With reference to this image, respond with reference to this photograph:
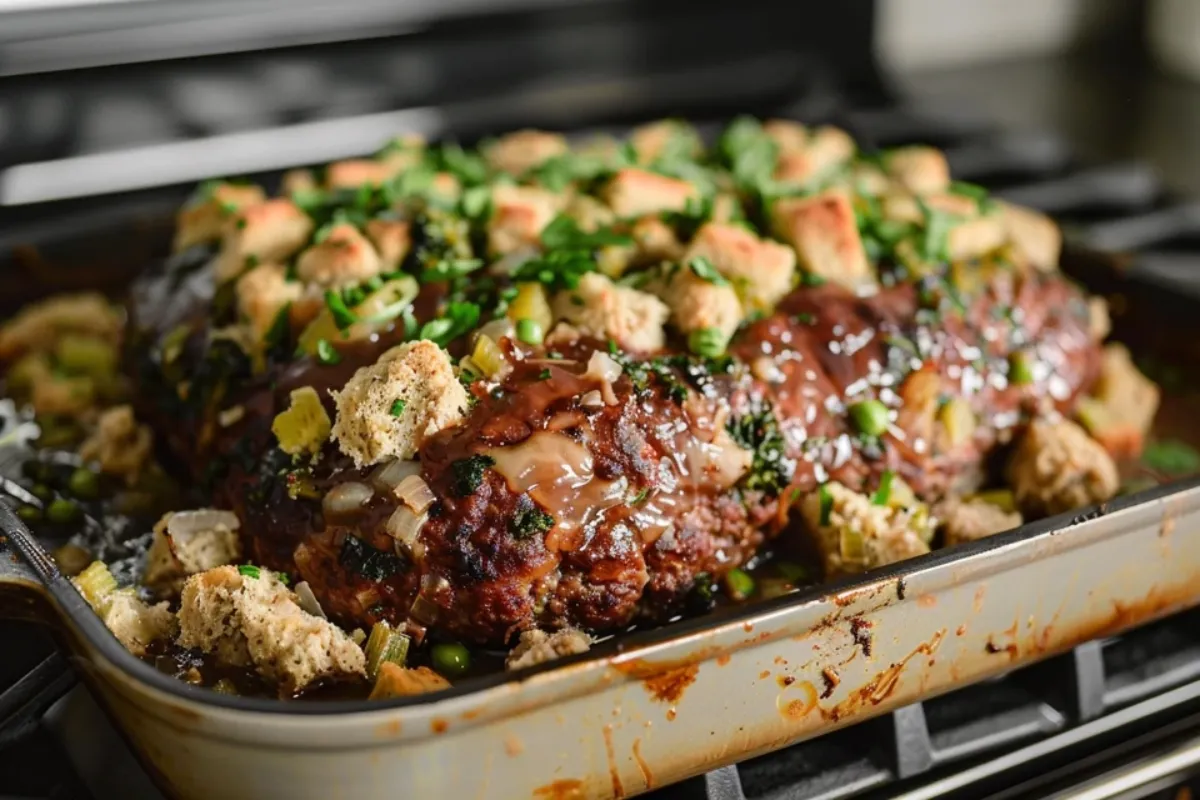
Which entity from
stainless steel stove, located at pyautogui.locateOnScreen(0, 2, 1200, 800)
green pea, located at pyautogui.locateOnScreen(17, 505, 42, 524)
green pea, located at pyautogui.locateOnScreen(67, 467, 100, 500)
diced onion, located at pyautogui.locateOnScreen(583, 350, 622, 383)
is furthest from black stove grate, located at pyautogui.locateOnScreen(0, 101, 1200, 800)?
diced onion, located at pyautogui.locateOnScreen(583, 350, 622, 383)

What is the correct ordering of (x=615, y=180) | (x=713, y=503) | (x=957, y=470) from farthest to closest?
(x=615, y=180), (x=957, y=470), (x=713, y=503)

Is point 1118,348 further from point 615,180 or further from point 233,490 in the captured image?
point 233,490

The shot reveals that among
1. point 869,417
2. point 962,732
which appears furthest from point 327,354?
point 962,732

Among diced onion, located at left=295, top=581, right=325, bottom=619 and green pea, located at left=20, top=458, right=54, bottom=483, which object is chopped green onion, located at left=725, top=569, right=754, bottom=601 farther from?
green pea, located at left=20, top=458, right=54, bottom=483

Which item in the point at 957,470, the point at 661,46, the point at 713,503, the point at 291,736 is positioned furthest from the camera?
the point at 661,46

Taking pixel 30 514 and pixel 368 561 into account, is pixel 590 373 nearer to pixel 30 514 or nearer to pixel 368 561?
pixel 368 561

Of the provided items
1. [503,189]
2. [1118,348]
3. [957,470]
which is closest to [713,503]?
[957,470]

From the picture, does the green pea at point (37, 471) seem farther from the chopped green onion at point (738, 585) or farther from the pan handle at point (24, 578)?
the chopped green onion at point (738, 585)
